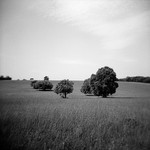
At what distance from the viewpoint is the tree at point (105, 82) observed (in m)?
40.6

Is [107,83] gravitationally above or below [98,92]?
above

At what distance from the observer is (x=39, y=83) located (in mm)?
87438

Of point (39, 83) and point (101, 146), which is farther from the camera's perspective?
point (39, 83)

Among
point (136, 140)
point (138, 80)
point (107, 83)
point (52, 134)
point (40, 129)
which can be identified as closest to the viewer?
point (136, 140)

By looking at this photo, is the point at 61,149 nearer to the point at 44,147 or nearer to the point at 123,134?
the point at 44,147

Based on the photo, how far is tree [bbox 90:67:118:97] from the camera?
1597 inches

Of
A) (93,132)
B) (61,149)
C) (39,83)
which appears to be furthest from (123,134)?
(39,83)

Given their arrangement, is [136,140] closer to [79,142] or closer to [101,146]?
[101,146]

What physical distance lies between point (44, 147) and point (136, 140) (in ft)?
11.0

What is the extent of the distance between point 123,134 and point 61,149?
2759mm

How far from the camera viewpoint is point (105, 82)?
4044 cm

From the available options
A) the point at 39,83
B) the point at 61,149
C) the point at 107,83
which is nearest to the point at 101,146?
the point at 61,149

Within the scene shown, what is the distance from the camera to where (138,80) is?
11269 centimetres

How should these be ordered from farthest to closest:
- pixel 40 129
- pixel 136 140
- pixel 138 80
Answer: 1. pixel 138 80
2. pixel 40 129
3. pixel 136 140
